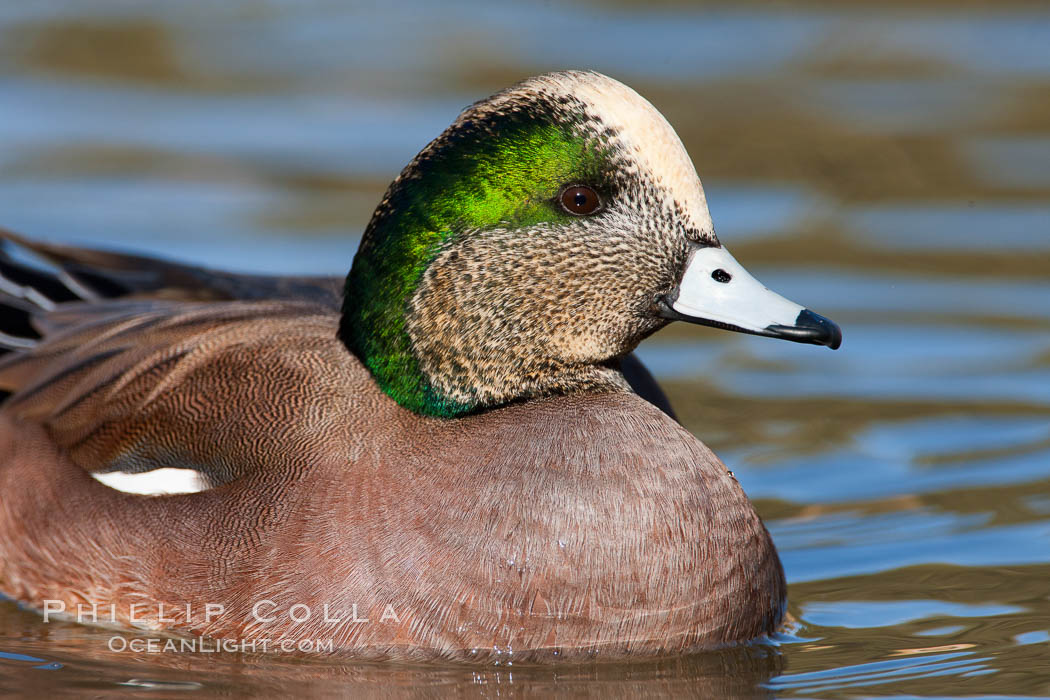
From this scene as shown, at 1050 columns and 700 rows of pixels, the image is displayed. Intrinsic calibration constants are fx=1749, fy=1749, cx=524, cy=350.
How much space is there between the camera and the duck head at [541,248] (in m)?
4.66

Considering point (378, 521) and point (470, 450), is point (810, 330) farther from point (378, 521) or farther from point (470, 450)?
point (378, 521)

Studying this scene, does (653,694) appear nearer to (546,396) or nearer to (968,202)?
(546,396)

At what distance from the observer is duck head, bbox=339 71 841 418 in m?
4.66

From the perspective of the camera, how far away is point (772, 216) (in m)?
8.66

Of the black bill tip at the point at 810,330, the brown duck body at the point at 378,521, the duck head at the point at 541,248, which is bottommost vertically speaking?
the brown duck body at the point at 378,521

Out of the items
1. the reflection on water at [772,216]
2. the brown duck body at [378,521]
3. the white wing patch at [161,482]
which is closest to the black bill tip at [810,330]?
the brown duck body at [378,521]

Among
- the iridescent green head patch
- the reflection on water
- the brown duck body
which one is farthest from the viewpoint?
the reflection on water

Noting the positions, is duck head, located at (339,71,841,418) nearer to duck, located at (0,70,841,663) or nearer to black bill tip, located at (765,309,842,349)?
duck, located at (0,70,841,663)

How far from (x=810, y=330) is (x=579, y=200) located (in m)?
0.72

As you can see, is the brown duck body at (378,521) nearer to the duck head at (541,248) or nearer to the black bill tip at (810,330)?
the duck head at (541,248)

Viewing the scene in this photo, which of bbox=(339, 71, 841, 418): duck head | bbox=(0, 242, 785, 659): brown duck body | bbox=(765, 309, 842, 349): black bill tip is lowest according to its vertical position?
bbox=(0, 242, 785, 659): brown duck body

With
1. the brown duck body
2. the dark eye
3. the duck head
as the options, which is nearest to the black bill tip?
the duck head

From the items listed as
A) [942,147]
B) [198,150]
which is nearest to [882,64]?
[942,147]

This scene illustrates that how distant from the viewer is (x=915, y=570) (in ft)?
17.9
